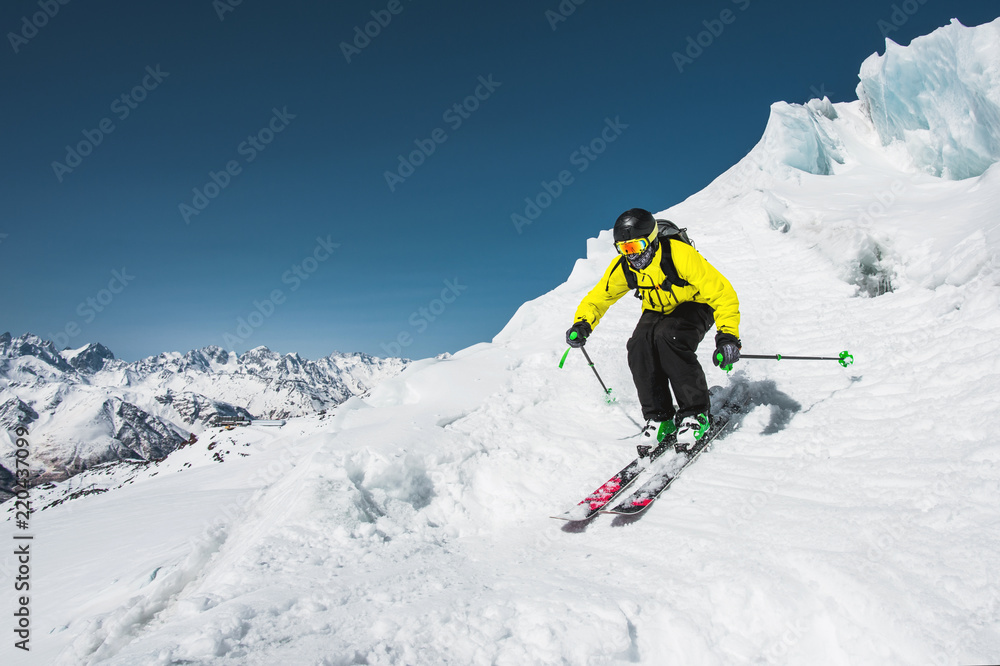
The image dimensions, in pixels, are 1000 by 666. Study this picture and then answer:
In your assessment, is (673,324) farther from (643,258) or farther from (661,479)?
(661,479)

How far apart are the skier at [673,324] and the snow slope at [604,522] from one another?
51cm

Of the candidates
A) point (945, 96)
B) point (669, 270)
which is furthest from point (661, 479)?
point (945, 96)

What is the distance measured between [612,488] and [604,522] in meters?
0.48

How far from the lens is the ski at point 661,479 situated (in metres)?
3.90

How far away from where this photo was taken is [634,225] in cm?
495

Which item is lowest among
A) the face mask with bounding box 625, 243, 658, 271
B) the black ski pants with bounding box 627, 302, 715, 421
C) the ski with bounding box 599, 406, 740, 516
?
the ski with bounding box 599, 406, 740, 516

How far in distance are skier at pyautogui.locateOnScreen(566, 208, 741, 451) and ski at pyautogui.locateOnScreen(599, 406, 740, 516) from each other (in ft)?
0.45

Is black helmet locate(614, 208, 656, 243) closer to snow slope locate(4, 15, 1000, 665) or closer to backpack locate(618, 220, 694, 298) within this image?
backpack locate(618, 220, 694, 298)

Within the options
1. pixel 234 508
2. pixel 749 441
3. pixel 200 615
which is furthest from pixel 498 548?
pixel 234 508

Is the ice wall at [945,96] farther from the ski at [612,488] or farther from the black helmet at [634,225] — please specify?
the ski at [612,488]

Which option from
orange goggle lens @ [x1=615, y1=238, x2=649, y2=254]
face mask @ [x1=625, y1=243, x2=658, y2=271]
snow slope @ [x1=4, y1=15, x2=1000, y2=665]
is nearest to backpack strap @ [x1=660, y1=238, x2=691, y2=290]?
face mask @ [x1=625, y1=243, x2=658, y2=271]

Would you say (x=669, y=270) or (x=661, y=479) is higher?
(x=669, y=270)

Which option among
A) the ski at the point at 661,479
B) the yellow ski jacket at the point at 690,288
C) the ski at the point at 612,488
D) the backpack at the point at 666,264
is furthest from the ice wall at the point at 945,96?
the ski at the point at 612,488

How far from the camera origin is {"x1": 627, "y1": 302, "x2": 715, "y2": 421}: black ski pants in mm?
4816
